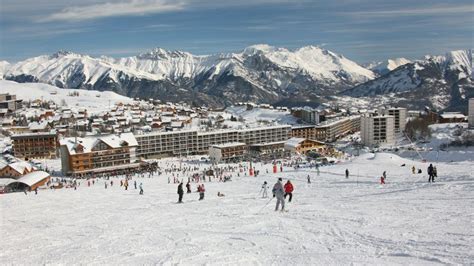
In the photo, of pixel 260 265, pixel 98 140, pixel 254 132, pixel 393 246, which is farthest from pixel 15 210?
pixel 254 132

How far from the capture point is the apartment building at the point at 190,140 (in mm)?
79281

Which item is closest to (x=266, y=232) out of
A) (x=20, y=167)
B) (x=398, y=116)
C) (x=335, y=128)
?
(x=20, y=167)

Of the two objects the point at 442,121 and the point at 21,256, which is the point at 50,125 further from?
the point at 21,256

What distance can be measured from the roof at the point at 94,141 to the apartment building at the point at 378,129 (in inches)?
1831

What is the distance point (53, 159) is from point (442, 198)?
6757 cm

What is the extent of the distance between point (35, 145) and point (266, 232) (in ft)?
239

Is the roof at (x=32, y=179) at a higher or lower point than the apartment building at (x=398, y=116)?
lower

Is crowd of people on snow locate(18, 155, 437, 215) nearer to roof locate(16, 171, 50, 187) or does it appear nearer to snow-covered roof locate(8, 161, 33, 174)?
roof locate(16, 171, 50, 187)

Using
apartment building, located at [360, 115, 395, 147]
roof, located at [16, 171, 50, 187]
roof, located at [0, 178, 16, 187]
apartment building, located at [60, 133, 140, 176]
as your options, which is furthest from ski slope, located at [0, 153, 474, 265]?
apartment building, located at [360, 115, 395, 147]

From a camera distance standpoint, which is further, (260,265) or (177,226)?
(177,226)

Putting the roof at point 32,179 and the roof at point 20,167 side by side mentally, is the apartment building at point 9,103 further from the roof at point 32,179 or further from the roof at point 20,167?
the roof at point 32,179

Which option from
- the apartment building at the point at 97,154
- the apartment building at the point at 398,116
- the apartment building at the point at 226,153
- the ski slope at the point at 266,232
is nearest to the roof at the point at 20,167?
the apartment building at the point at 97,154

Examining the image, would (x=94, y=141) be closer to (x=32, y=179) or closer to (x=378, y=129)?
(x=32, y=179)

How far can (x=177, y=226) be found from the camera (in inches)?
492
